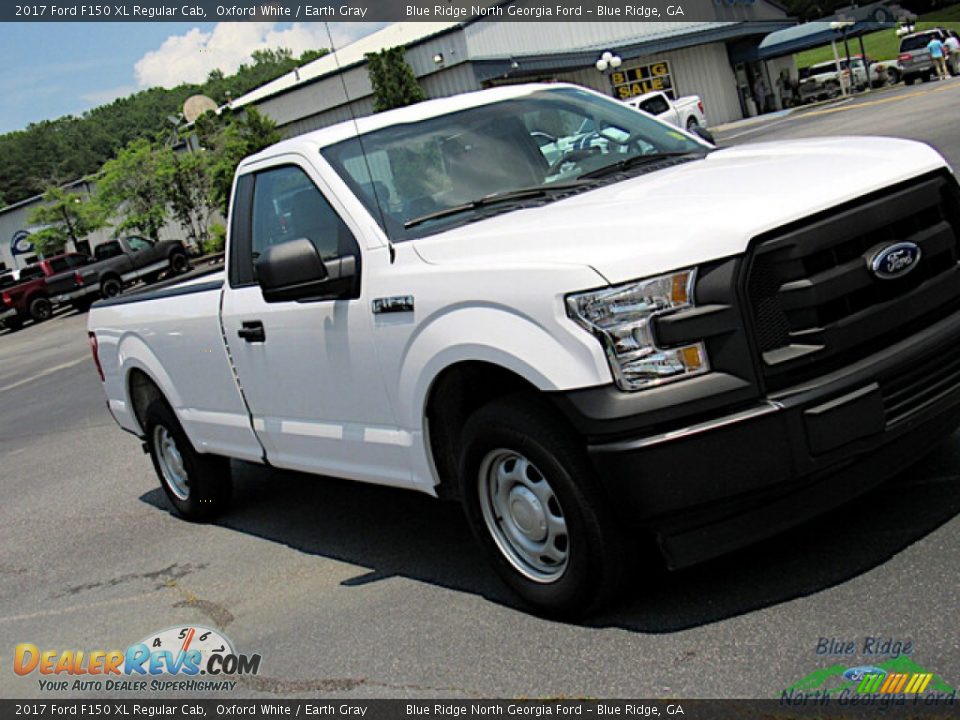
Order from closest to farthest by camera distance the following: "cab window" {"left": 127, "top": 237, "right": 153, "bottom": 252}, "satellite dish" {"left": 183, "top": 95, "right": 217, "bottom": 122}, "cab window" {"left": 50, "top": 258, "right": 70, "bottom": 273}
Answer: "cab window" {"left": 50, "top": 258, "right": 70, "bottom": 273}, "cab window" {"left": 127, "top": 237, "right": 153, "bottom": 252}, "satellite dish" {"left": 183, "top": 95, "right": 217, "bottom": 122}

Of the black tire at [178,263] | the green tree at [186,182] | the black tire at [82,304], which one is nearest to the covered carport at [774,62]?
the green tree at [186,182]

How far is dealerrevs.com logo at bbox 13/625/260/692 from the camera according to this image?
4773 mm

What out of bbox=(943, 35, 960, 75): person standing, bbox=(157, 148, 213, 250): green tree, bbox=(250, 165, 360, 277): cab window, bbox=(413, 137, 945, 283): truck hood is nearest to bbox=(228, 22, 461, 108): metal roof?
bbox=(157, 148, 213, 250): green tree

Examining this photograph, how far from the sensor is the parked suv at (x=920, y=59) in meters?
43.4

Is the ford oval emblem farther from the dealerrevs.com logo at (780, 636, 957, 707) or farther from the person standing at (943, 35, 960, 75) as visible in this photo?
the person standing at (943, 35, 960, 75)

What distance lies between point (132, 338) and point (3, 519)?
8.01 feet

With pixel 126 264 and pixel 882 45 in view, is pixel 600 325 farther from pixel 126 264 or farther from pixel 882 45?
pixel 882 45

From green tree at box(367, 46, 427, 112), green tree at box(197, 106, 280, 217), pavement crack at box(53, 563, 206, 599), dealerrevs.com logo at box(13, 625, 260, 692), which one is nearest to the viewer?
dealerrevs.com logo at box(13, 625, 260, 692)

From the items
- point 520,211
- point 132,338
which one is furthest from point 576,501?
point 132,338

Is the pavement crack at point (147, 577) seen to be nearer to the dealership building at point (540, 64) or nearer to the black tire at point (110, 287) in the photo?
the black tire at point (110, 287)

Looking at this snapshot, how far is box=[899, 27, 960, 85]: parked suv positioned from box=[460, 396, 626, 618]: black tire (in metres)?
43.2

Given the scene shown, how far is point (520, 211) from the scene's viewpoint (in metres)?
4.79

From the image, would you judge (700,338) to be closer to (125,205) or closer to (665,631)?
(665,631)

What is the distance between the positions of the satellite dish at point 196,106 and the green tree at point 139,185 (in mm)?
2033
